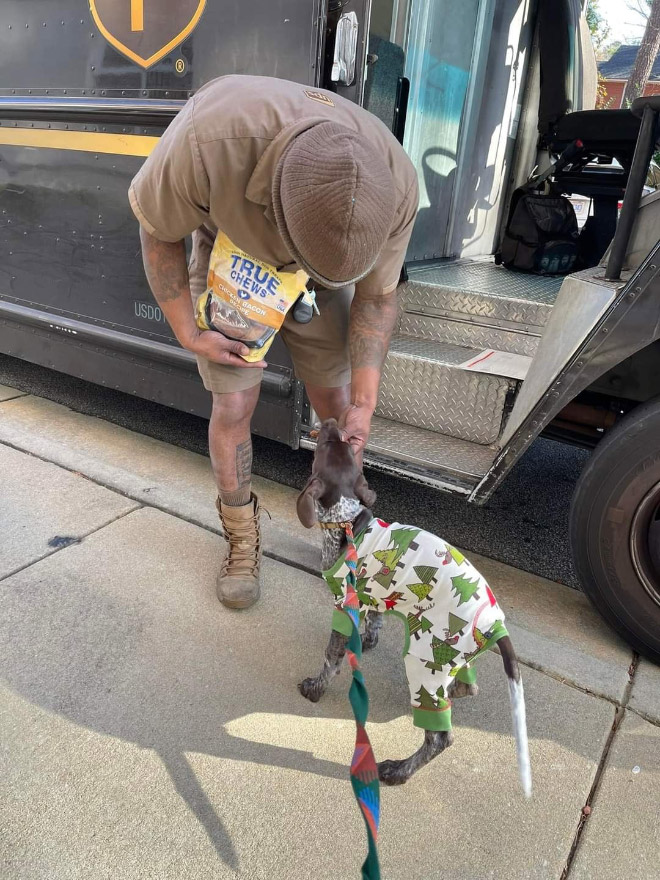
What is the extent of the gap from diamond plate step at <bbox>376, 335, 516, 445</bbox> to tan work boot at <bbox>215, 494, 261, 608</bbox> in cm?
88

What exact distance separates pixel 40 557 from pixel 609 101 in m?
17.4

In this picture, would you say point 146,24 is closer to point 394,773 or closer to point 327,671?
point 327,671

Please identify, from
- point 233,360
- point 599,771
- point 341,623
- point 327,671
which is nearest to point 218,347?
point 233,360

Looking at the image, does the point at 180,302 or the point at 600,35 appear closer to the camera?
the point at 180,302

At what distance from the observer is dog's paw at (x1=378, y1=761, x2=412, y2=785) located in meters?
1.73

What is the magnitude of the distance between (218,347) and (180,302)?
0.19m

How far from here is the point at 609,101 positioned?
51.3 feet

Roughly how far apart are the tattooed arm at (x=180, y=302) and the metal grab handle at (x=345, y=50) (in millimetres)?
936

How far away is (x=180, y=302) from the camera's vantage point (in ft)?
6.96

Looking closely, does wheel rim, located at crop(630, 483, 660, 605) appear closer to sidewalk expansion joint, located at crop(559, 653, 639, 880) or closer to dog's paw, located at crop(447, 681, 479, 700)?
sidewalk expansion joint, located at crop(559, 653, 639, 880)

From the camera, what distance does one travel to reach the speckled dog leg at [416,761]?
1.69m

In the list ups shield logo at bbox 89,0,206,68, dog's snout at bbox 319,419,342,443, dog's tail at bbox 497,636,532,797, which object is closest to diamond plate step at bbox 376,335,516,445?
dog's snout at bbox 319,419,342,443

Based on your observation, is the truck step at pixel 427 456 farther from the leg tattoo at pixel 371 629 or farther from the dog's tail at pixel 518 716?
the dog's tail at pixel 518 716

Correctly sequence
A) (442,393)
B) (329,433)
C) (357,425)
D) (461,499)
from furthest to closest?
(461,499) → (442,393) → (357,425) → (329,433)
